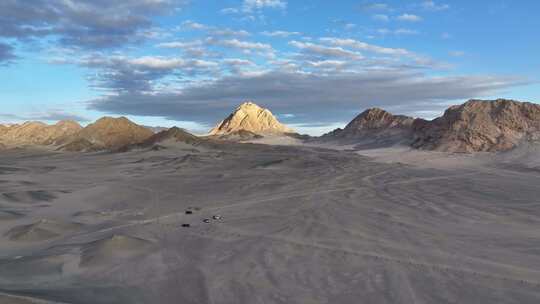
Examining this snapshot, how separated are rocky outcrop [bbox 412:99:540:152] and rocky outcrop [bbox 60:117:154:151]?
132 ft

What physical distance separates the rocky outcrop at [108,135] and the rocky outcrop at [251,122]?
48472mm

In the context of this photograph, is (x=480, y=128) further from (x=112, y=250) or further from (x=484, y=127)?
(x=112, y=250)

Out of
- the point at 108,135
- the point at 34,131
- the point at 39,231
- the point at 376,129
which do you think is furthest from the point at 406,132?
the point at 34,131

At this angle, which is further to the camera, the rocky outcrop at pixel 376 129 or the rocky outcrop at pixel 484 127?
the rocky outcrop at pixel 376 129

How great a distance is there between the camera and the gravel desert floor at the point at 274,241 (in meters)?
9.88

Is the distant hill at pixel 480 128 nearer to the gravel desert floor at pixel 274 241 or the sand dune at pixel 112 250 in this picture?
the gravel desert floor at pixel 274 241

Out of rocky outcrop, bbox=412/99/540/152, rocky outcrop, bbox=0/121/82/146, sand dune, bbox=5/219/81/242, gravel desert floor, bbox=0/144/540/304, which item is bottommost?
gravel desert floor, bbox=0/144/540/304

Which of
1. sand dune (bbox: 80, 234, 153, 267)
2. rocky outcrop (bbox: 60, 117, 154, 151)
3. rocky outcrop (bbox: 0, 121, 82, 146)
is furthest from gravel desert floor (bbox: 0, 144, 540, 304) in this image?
rocky outcrop (bbox: 0, 121, 82, 146)

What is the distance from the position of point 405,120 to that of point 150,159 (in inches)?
1761

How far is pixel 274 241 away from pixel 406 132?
56.2 metres

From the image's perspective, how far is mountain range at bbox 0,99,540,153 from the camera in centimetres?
4728

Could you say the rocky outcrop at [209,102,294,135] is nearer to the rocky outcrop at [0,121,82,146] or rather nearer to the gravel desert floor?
the rocky outcrop at [0,121,82,146]

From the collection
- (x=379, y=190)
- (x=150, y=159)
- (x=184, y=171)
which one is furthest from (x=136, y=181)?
(x=150, y=159)

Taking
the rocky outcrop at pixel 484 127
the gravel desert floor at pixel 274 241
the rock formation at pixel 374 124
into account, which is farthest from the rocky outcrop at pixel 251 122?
the gravel desert floor at pixel 274 241
